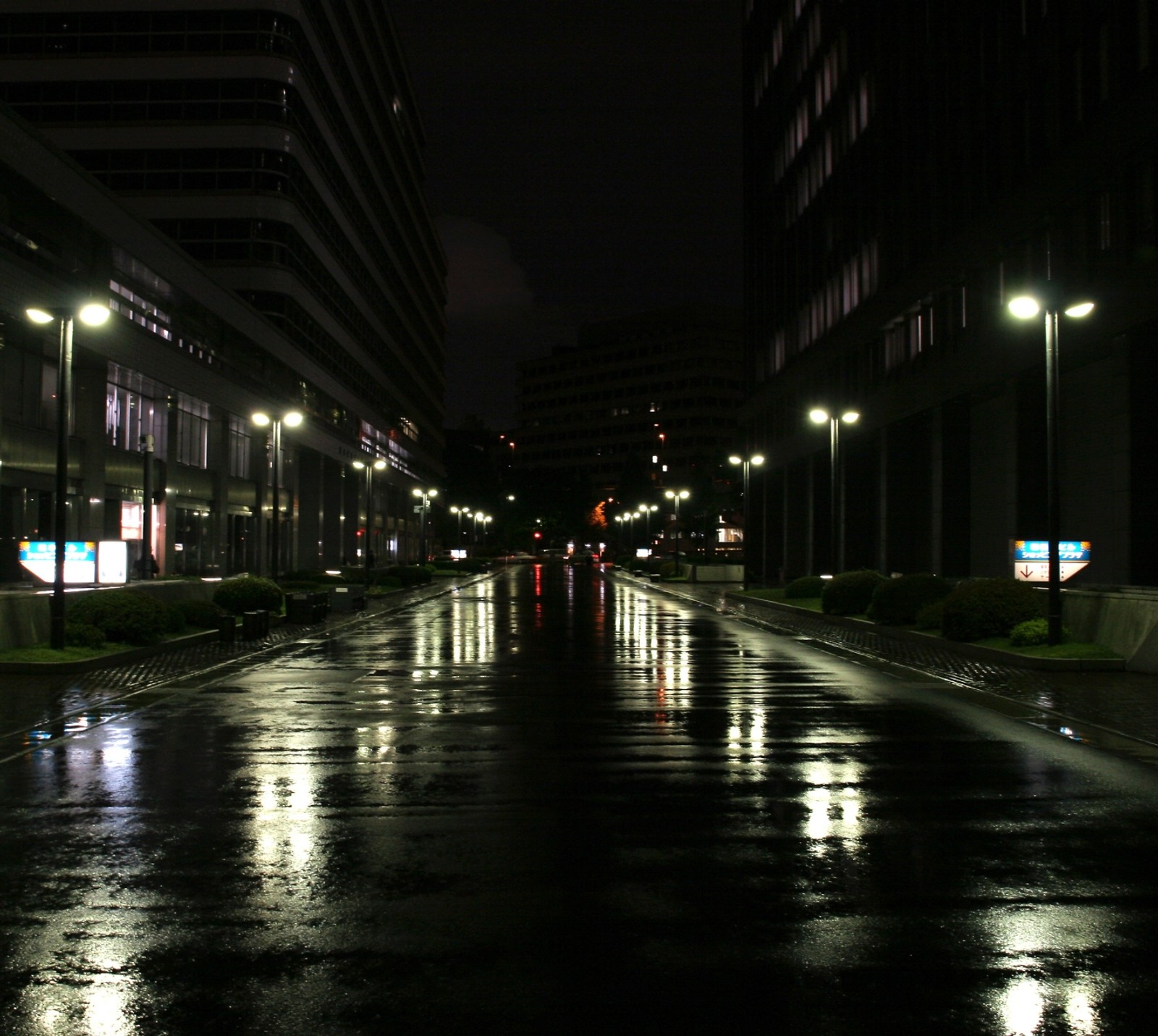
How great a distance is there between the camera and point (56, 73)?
64.1 metres

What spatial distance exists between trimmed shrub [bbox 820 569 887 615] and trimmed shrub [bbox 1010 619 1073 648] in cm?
1229

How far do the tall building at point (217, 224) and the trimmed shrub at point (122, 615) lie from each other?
1786 cm

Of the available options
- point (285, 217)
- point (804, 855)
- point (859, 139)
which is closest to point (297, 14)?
point (285, 217)

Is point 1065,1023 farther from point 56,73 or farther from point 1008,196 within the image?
point 56,73

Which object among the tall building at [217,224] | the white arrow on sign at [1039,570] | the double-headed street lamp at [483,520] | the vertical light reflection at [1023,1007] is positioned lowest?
the vertical light reflection at [1023,1007]

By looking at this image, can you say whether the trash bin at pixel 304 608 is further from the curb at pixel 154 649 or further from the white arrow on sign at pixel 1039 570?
the white arrow on sign at pixel 1039 570

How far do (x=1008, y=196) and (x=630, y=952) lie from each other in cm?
4294

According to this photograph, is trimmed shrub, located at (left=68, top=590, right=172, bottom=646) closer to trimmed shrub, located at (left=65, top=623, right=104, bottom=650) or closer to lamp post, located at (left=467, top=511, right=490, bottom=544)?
trimmed shrub, located at (left=65, top=623, right=104, bottom=650)

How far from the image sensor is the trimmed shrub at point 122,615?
78.1 ft

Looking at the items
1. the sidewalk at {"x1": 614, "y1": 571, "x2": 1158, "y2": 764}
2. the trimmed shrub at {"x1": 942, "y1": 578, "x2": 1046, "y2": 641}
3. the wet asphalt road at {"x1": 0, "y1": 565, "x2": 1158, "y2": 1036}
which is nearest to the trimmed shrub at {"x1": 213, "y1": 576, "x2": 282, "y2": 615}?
the sidewalk at {"x1": 614, "y1": 571, "x2": 1158, "y2": 764}

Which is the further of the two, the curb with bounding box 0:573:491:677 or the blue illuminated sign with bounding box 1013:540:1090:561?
the blue illuminated sign with bounding box 1013:540:1090:561

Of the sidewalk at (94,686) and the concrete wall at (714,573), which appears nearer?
the sidewalk at (94,686)

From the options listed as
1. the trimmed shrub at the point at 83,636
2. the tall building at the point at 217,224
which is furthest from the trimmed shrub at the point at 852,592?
the tall building at the point at 217,224

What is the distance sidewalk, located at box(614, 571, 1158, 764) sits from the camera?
1414 centimetres
